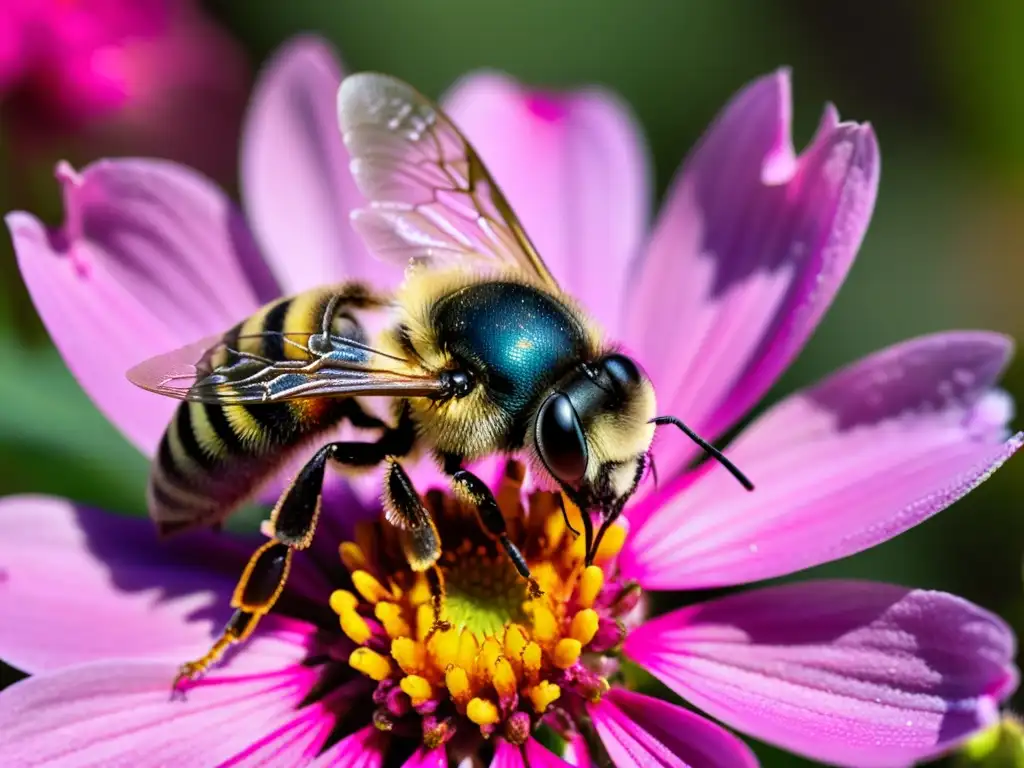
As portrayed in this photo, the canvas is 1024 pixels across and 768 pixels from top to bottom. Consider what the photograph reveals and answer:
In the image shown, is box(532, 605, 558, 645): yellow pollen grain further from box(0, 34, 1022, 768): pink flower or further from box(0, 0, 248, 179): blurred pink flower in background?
box(0, 0, 248, 179): blurred pink flower in background

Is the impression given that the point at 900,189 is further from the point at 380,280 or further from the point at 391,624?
the point at 391,624

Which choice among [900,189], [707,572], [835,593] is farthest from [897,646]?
[900,189]

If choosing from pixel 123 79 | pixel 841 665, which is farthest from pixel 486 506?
pixel 123 79

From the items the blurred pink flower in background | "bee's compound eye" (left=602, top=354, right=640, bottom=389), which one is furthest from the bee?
the blurred pink flower in background

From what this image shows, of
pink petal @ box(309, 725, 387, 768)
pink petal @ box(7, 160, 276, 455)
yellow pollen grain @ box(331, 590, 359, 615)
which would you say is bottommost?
pink petal @ box(309, 725, 387, 768)

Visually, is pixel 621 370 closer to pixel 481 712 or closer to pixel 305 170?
pixel 481 712

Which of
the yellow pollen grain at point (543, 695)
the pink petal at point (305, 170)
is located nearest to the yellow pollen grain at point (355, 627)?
the yellow pollen grain at point (543, 695)

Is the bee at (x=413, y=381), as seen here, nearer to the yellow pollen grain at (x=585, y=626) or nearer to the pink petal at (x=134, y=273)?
the yellow pollen grain at (x=585, y=626)
